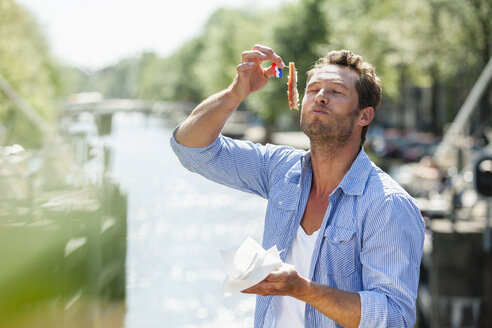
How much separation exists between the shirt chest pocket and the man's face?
1.12 feet

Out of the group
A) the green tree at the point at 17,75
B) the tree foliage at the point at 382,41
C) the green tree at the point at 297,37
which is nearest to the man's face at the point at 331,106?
the tree foliage at the point at 382,41

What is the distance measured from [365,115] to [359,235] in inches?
19.4

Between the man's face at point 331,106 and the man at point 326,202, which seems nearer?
the man at point 326,202

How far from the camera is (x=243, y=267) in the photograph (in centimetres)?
185

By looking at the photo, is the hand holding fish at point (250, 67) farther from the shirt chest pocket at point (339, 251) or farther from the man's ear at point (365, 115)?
the shirt chest pocket at point (339, 251)

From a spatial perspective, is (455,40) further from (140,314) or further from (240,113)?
(240,113)

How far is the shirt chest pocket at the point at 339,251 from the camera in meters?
2.07

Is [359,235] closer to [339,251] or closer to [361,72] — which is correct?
[339,251]

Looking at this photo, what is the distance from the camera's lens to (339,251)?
2.08 meters

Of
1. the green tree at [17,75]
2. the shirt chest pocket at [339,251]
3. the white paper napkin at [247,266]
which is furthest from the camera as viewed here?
the green tree at [17,75]

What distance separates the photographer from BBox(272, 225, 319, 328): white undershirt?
219cm

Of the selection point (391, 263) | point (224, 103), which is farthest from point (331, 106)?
point (391, 263)

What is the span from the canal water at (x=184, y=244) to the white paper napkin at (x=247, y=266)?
167cm

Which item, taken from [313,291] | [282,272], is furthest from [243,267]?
[313,291]
